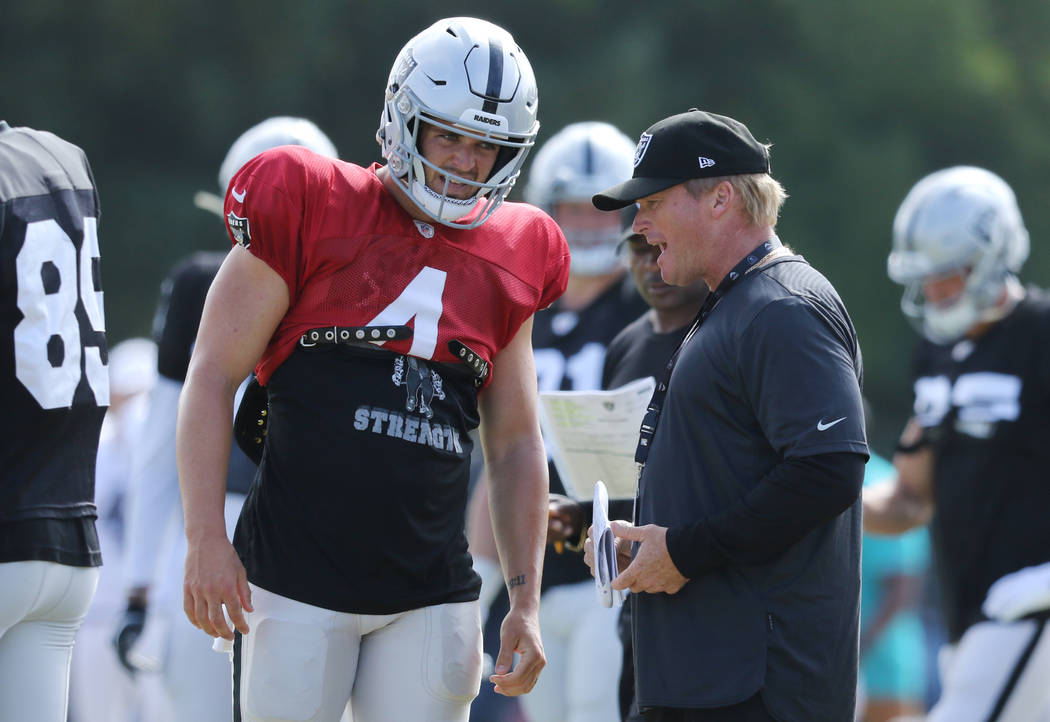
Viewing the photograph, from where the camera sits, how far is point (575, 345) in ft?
17.0

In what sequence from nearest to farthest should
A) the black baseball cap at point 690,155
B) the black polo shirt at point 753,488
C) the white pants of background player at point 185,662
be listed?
the black polo shirt at point 753,488 < the black baseball cap at point 690,155 < the white pants of background player at point 185,662

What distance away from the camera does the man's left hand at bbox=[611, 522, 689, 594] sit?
304cm

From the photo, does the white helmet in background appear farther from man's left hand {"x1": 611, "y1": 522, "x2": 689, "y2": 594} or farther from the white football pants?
the white football pants

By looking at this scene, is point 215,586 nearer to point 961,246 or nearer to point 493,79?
point 493,79

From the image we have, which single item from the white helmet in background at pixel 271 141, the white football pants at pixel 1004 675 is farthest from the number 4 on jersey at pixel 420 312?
the white football pants at pixel 1004 675

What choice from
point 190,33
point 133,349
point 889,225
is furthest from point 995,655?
point 190,33

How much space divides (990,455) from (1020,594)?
1.66ft

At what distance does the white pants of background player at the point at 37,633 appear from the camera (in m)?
3.19

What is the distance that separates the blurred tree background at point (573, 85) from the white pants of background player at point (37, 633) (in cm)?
1286

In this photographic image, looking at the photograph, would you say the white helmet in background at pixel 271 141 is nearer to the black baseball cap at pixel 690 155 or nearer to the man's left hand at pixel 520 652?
the black baseball cap at pixel 690 155

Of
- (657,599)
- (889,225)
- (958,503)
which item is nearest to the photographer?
(657,599)

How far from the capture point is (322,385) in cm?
300

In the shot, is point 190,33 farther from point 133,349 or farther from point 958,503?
point 958,503

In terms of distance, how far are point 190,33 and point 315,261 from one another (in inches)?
581
